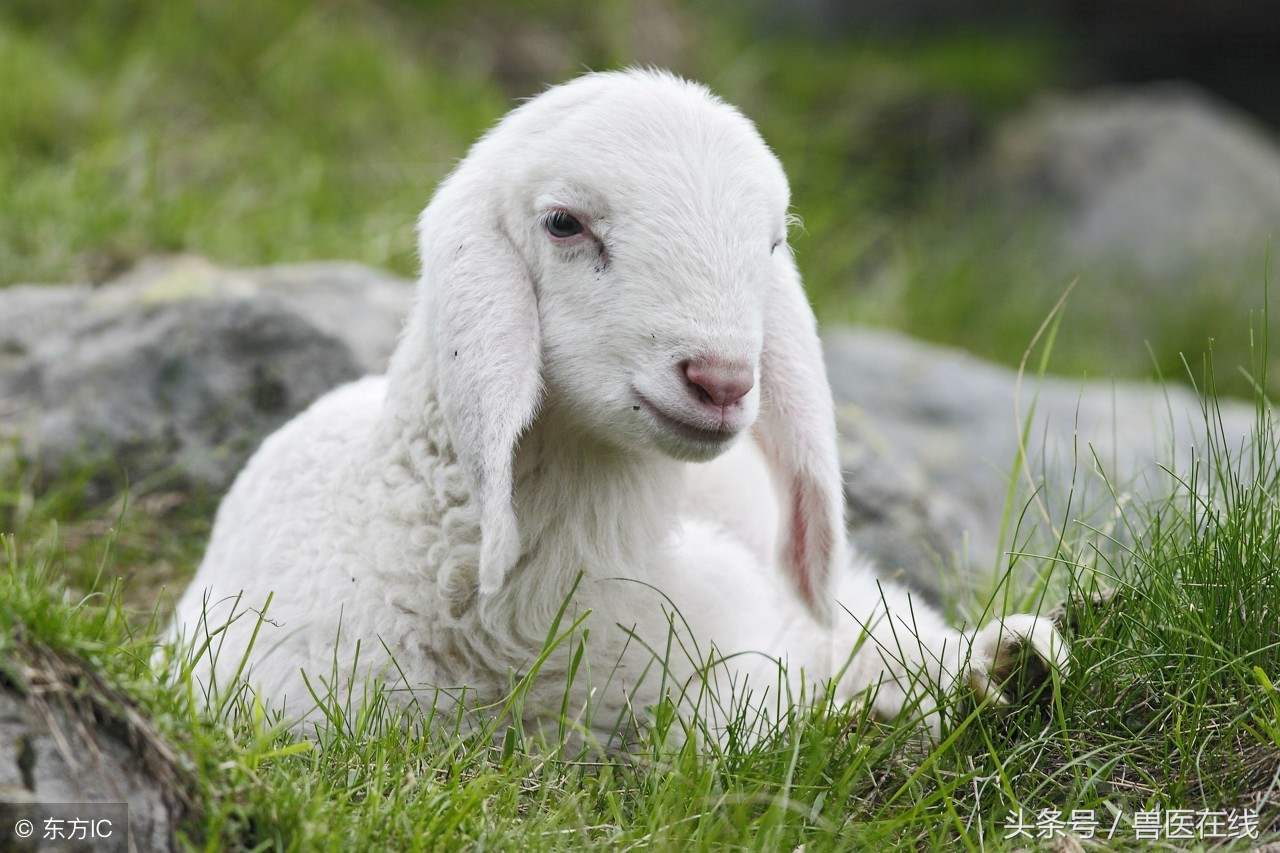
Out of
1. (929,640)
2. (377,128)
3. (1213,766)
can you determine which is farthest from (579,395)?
(377,128)

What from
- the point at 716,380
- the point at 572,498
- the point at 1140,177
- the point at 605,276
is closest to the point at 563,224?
the point at 605,276

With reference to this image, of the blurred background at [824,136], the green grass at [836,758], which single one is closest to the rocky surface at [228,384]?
the blurred background at [824,136]

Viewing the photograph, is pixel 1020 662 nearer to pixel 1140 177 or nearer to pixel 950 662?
pixel 950 662

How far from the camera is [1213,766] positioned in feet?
8.71

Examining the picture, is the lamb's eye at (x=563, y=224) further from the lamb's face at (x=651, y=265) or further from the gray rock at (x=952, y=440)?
the gray rock at (x=952, y=440)

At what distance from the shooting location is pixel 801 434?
128 inches

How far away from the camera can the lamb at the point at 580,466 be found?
2822mm

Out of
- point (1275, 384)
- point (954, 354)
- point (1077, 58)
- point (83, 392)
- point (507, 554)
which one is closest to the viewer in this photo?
point (507, 554)

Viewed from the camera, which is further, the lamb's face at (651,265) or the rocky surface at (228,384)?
the rocky surface at (228,384)

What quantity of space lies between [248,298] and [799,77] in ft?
23.1

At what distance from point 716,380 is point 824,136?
25.3ft

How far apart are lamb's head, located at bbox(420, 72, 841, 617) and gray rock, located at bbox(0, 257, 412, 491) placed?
6.46ft

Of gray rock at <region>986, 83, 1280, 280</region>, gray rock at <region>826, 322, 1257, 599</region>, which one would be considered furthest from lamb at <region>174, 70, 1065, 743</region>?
gray rock at <region>986, 83, 1280, 280</region>

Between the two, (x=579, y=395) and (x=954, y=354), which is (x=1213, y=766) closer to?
(x=579, y=395)
